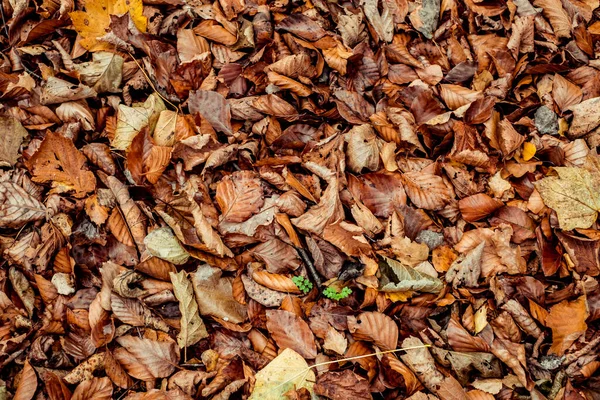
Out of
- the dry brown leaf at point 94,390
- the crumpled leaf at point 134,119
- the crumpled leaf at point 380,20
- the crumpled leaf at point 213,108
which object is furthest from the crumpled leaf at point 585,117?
the dry brown leaf at point 94,390

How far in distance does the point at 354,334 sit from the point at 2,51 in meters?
2.37

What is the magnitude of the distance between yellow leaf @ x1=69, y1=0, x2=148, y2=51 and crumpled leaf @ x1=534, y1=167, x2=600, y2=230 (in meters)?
2.24

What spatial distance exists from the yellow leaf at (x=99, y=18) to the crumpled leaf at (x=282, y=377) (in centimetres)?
187

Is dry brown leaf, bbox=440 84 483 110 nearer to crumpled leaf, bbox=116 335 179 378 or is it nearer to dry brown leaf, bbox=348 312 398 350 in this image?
dry brown leaf, bbox=348 312 398 350

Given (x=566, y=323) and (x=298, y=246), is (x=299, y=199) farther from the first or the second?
(x=566, y=323)

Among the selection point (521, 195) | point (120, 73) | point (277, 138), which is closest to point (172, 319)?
point (277, 138)

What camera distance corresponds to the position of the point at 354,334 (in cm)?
206

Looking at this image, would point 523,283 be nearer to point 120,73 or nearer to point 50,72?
point 120,73

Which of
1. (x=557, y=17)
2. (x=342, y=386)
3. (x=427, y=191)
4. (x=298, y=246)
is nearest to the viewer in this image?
(x=342, y=386)

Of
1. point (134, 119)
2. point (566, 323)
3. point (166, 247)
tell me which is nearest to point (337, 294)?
point (166, 247)

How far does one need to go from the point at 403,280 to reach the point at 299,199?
60 cm

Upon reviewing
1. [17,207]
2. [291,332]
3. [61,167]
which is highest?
[61,167]

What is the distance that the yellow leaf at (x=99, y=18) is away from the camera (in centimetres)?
256

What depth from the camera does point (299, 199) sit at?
225 centimetres
